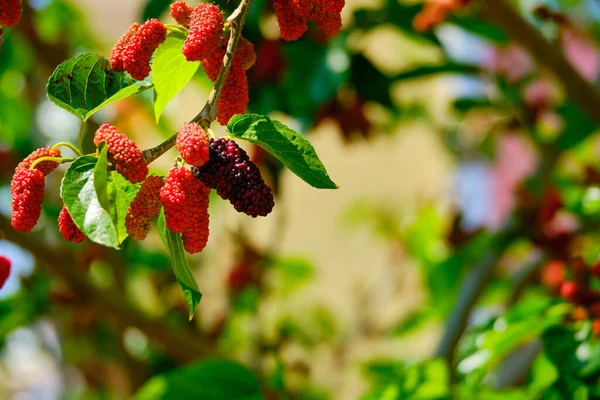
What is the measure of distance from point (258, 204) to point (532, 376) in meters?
0.50

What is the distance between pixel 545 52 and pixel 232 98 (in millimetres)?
744

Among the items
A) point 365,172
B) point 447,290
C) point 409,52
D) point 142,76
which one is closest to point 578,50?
point 365,172

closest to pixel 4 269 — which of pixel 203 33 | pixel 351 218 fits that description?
pixel 203 33

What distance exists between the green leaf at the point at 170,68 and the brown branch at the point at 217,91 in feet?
0.14

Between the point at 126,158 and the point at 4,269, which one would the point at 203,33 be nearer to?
the point at 126,158

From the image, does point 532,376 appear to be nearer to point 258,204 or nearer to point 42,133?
point 258,204

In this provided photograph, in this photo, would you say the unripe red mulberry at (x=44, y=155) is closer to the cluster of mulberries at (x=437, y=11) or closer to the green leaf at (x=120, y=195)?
the green leaf at (x=120, y=195)

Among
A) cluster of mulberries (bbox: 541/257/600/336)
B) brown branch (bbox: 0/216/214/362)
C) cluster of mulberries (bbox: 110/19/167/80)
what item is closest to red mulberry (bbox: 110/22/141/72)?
cluster of mulberries (bbox: 110/19/167/80)

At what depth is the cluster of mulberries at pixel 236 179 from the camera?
41cm

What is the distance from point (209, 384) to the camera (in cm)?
96

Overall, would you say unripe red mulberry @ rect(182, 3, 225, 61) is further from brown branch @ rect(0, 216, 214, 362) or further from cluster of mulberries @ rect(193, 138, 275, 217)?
brown branch @ rect(0, 216, 214, 362)

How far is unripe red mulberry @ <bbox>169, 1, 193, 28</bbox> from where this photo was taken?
1.52 ft

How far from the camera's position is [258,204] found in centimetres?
42

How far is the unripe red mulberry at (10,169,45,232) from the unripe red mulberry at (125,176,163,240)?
50 mm
